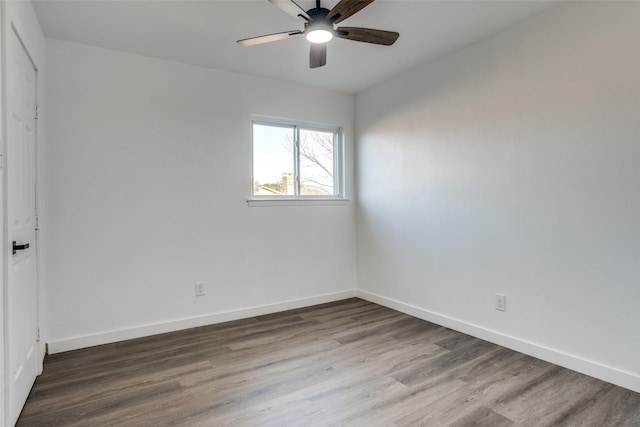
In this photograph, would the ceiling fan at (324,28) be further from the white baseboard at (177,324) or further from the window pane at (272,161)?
the white baseboard at (177,324)

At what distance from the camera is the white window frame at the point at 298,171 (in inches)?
142

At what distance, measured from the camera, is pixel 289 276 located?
3.74 metres

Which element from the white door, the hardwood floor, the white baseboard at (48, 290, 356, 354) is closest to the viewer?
the white door

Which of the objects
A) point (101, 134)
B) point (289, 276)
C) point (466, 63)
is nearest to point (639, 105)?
point (466, 63)

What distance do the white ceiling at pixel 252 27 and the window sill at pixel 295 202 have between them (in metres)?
1.29

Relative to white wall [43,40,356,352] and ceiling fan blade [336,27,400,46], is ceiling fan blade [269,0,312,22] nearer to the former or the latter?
ceiling fan blade [336,27,400,46]

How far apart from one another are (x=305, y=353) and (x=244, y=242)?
4.35 feet

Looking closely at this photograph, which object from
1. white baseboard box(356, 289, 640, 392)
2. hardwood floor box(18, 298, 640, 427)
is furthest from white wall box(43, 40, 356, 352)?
white baseboard box(356, 289, 640, 392)

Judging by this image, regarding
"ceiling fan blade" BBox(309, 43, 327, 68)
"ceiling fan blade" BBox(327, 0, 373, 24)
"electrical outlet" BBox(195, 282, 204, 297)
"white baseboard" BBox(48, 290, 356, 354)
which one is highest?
"ceiling fan blade" BBox(327, 0, 373, 24)

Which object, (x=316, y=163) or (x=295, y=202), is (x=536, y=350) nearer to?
Answer: (x=295, y=202)

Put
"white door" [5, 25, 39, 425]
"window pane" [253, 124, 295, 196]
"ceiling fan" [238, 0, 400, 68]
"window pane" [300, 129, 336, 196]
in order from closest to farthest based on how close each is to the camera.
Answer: "white door" [5, 25, 39, 425] < "ceiling fan" [238, 0, 400, 68] < "window pane" [253, 124, 295, 196] < "window pane" [300, 129, 336, 196]

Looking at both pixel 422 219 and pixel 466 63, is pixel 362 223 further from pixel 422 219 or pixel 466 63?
pixel 466 63

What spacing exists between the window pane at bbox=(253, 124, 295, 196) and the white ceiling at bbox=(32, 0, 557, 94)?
690mm

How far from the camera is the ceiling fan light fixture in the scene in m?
2.12
